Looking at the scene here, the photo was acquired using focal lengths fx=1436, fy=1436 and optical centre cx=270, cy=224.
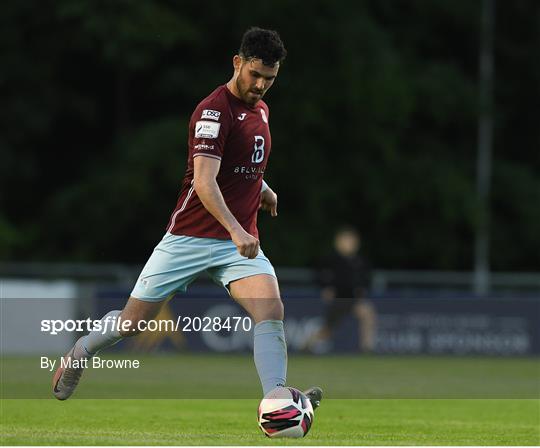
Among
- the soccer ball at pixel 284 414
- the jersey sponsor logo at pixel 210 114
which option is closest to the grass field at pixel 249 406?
the soccer ball at pixel 284 414

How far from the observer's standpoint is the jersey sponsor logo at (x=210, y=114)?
27.8ft

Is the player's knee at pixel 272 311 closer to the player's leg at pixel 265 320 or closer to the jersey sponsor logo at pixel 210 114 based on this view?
the player's leg at pixel 265 320

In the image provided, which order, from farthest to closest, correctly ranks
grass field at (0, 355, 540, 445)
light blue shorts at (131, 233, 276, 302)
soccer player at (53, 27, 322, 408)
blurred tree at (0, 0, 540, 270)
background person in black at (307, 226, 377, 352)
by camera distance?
blurred tree at (0, 0, 540, 270) → background person in black at (307, 226, 377, 352) → grass field at (0, 355, 540, 445) → light blue shorts at (131, 233, 276, 302) → soccer player at (53, 27, 322, 408)

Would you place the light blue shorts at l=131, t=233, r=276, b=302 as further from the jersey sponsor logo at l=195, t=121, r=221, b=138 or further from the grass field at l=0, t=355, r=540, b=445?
the grass field at l=0, t=355, r=540, b=445

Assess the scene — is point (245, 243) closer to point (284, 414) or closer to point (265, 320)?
point (265, 320)

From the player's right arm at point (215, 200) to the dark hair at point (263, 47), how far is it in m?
0.66

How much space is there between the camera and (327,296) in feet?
75.2

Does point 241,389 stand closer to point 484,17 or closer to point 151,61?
point 151,61

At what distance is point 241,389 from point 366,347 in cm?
922

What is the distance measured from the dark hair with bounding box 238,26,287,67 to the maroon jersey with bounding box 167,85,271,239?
0.31 m

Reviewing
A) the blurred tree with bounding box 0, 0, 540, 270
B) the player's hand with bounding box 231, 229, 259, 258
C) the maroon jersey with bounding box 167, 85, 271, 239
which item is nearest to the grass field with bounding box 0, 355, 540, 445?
the player's hand with bounding box 231, 229, 259, 258

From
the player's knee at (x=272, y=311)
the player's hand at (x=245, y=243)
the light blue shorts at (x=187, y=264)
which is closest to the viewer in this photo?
the player's hand at (x=245, y=243)

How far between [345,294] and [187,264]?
14.0 metres

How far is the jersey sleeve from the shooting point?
332 inches
